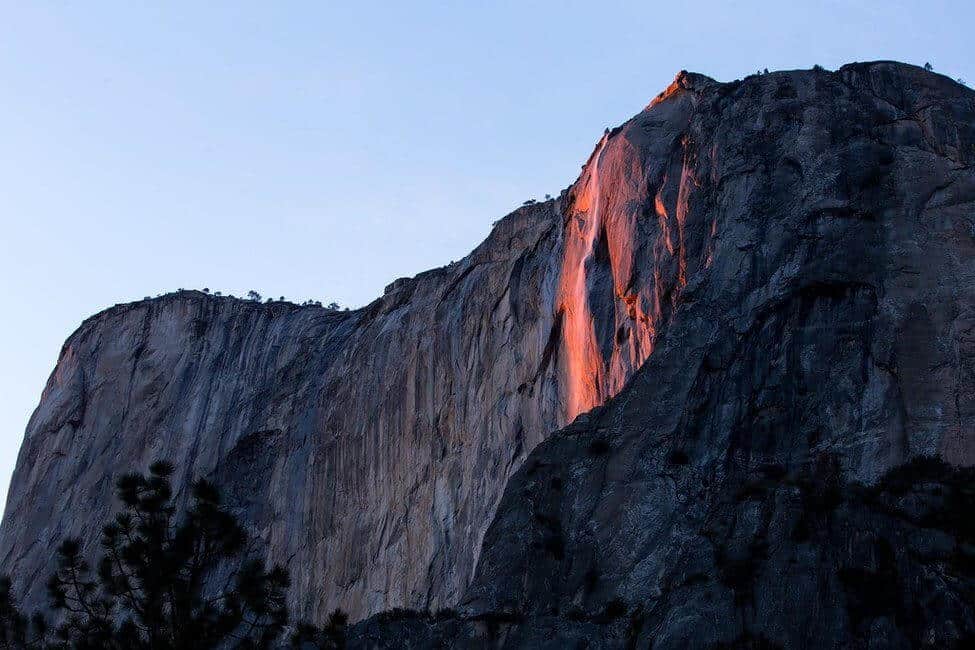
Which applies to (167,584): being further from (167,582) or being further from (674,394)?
(674,394)

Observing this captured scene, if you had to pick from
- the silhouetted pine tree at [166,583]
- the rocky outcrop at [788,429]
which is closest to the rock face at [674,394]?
the rocky outcrop at [788,429]

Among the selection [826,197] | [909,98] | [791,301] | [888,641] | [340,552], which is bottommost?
[888,641]

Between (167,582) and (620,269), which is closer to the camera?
(167,582)

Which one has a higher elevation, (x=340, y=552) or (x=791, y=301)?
(x=791, y=301)

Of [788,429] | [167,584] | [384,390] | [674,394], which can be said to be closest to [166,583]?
[167,584]


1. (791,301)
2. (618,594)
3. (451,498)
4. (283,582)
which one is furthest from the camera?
(451,498)

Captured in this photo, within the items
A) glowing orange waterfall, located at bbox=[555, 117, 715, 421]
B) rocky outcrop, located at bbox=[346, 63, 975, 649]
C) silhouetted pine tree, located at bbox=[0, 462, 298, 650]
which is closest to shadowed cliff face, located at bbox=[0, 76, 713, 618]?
glowing orange waterfall, located at bbox=[555, 117, 715, 421]

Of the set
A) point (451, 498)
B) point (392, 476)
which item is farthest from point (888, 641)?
point (392, 476)

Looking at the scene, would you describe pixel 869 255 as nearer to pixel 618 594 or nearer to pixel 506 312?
pixel 618 594
